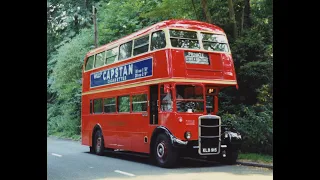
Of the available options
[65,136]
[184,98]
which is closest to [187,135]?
[184,98]

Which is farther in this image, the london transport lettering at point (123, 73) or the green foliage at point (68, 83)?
the green foliage at point (68, 83)

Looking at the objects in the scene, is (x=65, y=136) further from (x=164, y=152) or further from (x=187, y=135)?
(x=187, y=135)

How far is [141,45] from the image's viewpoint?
8.76 meters

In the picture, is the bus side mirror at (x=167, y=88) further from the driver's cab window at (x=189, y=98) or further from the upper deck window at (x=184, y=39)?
the upper deck window at (x=184, y=39)

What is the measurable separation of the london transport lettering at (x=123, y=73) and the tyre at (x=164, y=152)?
1.34 metres

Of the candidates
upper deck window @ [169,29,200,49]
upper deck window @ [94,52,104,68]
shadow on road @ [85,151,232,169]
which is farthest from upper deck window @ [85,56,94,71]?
upper deck window @ [169,29,200,49]

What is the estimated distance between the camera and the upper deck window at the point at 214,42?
8312mm

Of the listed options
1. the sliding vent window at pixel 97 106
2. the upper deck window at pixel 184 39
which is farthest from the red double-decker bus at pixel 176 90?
the sliding vent window at pixel 97 106

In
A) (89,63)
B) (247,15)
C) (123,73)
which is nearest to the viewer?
(123,73)

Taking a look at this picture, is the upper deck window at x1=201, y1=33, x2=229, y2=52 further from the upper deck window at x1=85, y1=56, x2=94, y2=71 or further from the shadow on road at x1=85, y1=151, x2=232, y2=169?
the upper deck window at x1=85, y1=56, x2=94, y2=71

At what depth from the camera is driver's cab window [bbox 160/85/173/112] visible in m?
7.94

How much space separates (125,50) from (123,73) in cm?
51
